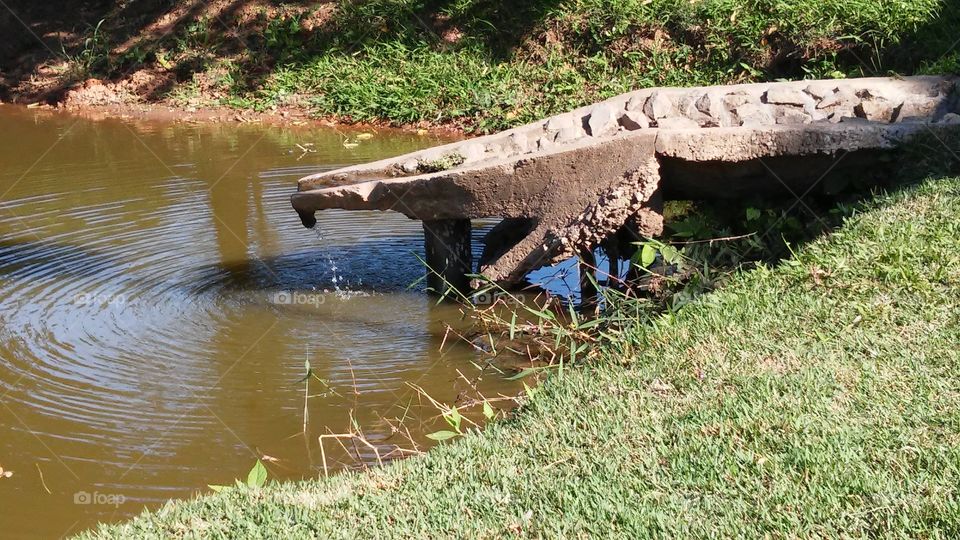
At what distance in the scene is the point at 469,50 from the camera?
1396 centimetres

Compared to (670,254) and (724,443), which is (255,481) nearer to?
(724,443)

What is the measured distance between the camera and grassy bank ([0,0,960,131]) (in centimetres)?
1162

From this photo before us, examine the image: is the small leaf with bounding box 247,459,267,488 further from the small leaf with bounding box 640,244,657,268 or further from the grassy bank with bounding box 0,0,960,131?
the grassy bank with bounding box 0,0,960,131

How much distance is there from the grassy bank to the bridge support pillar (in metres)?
5.40

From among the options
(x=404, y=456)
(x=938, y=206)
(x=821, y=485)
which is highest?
(x=938, y=206)

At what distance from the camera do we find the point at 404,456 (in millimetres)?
4840

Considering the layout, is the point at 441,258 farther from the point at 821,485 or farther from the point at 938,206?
the point at 821,485

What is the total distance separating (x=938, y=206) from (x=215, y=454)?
12.4ft

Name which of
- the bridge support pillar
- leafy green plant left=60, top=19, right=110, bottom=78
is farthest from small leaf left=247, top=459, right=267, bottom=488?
leafy green plant left=60, top=19, right=110, bottom=78

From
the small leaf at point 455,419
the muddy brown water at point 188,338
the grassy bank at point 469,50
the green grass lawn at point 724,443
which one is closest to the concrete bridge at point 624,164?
the muddy brown water at point 188,338

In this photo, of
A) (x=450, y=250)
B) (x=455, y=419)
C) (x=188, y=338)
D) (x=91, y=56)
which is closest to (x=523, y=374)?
(x=455, y=419)

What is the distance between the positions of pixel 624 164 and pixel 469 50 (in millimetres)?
8262

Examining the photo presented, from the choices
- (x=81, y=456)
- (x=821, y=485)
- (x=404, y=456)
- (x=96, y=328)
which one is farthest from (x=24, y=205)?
(x=821, y=485)

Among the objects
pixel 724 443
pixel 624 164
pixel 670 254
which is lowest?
pixel 724 443
